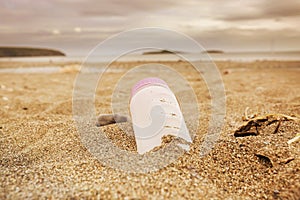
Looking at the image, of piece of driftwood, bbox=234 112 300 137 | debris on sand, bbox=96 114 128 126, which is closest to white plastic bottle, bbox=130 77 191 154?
piece of driftwood, bbox=234 112 300 137

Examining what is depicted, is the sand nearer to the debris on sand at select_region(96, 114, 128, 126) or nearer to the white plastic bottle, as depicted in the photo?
the white plastic bottle

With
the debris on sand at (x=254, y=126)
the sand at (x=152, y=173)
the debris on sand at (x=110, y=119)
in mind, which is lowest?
the debris on sand at (x=110, y=119)

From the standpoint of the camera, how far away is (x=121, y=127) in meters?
2.67

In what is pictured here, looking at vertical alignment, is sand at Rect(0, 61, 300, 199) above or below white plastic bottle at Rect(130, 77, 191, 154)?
below

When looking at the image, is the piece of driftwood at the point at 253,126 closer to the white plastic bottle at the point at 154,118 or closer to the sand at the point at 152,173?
the sand at the point at 152,173

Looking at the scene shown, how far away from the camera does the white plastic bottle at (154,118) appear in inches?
78.1

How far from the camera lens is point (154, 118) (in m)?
2.02

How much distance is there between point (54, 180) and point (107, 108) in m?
2.51

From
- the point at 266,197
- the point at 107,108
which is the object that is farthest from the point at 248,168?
the point at 107,108

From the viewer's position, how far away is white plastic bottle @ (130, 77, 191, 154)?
1.98 m

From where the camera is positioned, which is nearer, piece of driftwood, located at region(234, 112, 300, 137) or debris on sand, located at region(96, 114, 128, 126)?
piece of driftwood, located at region(234, 112, 300, 137)

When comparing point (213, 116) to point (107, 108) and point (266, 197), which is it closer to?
point (107, 108)

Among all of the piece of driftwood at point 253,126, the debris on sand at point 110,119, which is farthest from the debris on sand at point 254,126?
the debris on sand at point 110,119

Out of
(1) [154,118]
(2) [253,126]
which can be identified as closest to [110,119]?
(1) [154,118]
